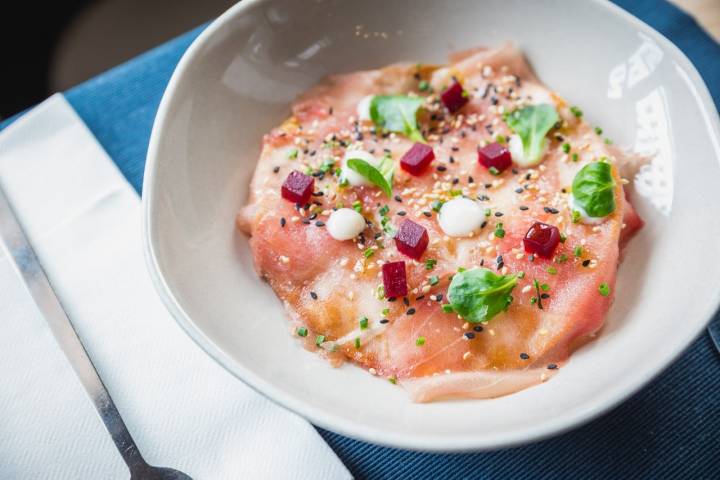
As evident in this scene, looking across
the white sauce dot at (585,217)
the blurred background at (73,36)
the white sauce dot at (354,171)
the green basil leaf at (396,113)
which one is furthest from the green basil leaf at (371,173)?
the blurred background at (73,36)

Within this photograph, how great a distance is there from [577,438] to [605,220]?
27.2 inches

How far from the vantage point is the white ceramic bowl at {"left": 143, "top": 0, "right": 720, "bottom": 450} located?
1.79 meters

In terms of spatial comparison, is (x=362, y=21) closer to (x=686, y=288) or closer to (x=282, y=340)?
(x=282, y=340)

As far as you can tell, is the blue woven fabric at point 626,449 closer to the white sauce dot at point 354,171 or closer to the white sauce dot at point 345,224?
the white sauce dot at point 345,224

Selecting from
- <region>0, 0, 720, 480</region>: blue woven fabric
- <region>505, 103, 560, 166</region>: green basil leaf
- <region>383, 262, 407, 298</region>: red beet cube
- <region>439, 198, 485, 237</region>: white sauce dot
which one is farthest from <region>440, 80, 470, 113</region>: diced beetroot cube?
<region>0, 0, 720, 480</region>: blue woven fabric

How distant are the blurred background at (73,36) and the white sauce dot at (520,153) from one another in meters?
2.44

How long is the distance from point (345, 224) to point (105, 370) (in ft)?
3.05

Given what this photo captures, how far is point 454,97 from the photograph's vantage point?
2.51 metres

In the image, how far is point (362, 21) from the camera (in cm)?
263

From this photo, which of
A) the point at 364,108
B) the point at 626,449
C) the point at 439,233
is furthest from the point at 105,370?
the point at 626,449

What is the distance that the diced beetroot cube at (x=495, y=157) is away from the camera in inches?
90.7

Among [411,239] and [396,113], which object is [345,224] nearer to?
[411,239]

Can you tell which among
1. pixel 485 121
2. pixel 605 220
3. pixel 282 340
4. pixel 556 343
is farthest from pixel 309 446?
pixel 485 121

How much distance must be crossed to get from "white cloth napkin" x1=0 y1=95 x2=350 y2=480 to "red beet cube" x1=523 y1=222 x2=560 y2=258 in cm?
89
